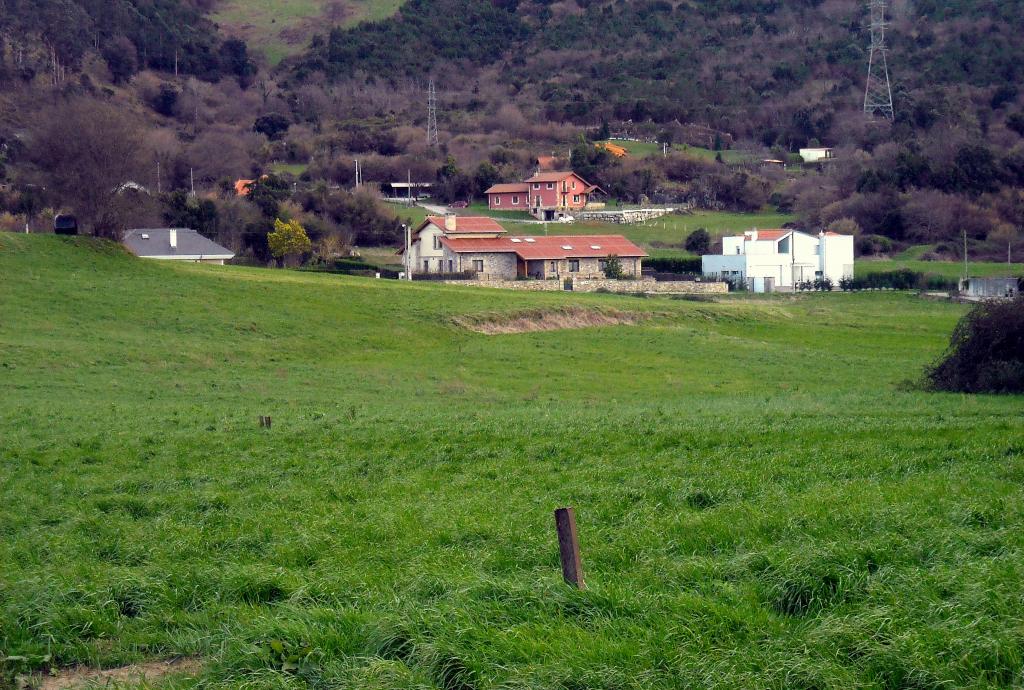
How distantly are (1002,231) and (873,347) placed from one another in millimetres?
52793

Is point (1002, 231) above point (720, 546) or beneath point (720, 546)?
above

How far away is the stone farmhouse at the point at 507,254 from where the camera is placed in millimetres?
71375

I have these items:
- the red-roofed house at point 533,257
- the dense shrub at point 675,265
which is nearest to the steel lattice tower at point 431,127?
the dense shrub at point 675,265

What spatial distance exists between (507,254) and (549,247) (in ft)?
11.9

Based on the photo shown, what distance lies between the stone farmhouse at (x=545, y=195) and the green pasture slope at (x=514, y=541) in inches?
3230

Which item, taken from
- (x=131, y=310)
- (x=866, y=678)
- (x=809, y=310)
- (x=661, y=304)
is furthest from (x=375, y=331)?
(x=866, y=678)

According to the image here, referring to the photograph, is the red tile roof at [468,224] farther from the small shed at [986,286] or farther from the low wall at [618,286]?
the small shed at [986,286]

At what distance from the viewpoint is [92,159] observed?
152ft

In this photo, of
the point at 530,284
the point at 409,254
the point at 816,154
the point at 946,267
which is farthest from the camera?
the point at 816,154

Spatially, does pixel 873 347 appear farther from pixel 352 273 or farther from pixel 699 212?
pixel 699 212

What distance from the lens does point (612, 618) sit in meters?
6.54

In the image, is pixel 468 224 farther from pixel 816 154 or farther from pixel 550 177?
pixel 816 154

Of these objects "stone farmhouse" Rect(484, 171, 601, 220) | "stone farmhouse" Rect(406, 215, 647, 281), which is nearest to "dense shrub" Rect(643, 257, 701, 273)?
"stone farmhouse" Rect(406, 215, 647, 281)

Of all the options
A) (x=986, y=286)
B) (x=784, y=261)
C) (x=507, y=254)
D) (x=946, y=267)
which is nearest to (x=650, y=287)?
(x=507, y=254)
